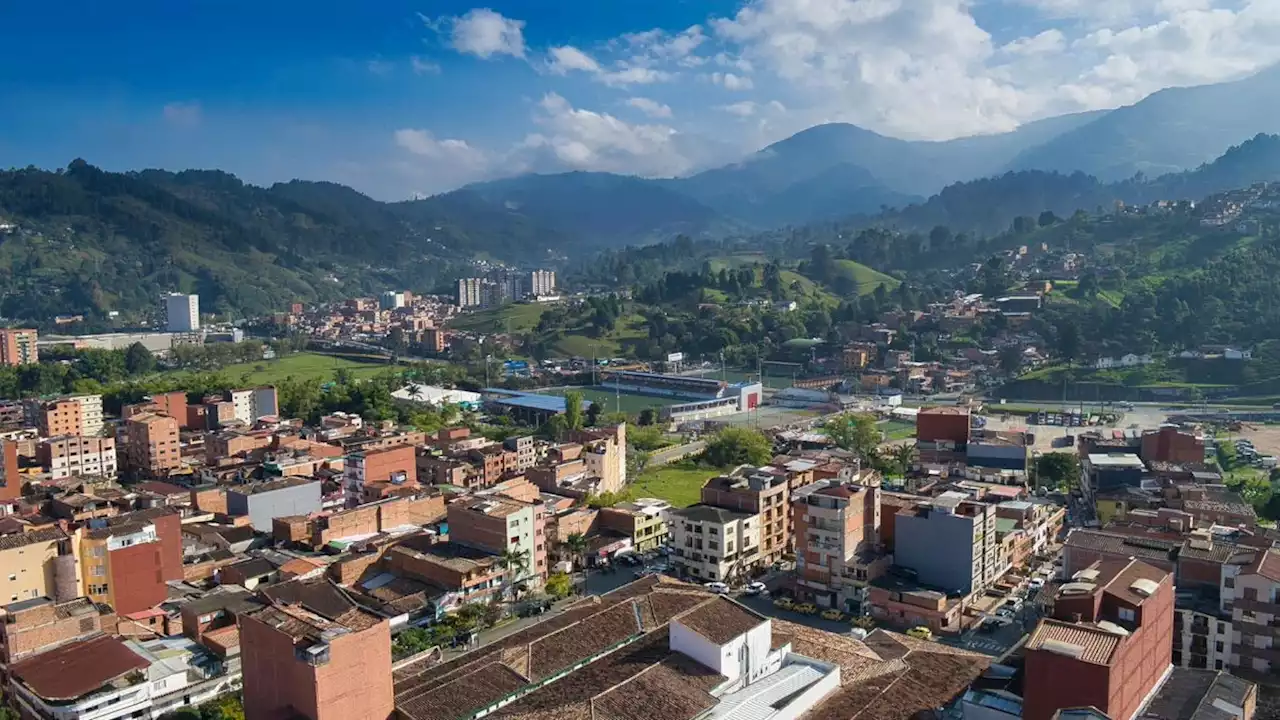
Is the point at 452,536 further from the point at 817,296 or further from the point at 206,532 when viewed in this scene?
the point at 817,296

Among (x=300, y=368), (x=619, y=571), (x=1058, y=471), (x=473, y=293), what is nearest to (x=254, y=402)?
(x=300, y=368)

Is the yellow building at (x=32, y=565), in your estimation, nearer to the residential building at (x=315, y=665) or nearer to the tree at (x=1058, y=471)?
the residential building at (x=315, y=665)

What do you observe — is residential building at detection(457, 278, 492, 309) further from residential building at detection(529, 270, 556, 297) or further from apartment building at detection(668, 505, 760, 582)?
apartment building at detection(668, 505, 760, 582)

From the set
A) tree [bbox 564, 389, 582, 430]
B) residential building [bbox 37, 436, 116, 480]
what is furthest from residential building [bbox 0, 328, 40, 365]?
tree [bbox 564, 389, 582, 430]

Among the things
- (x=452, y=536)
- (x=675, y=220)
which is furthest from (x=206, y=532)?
(x=675, y=220)

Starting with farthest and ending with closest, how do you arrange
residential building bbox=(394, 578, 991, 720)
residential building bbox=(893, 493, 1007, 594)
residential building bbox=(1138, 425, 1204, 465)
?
residential building bbox=(1138, 425, 1204, 465)
residential building bbox=(893, 493, 1007, 594)
residential building bbox=(394, 578, 991, 720)

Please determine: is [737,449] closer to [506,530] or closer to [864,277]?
[506,530]
